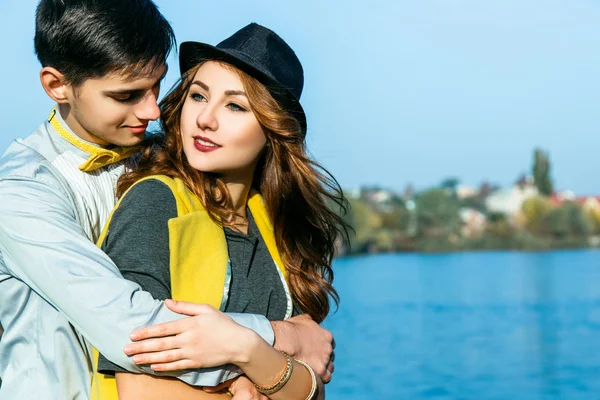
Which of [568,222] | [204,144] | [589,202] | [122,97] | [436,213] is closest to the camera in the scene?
[122,97]

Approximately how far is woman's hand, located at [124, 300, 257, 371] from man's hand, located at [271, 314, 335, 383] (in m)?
0.19

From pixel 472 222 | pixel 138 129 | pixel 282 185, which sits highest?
pixel 472 222

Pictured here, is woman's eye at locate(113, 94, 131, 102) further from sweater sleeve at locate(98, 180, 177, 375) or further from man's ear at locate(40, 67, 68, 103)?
sweater sleeve at locate(98, 180, 177, 375)

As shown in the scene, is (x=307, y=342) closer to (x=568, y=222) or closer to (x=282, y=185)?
(x=282, y=185)

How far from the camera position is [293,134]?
2518 millimetres

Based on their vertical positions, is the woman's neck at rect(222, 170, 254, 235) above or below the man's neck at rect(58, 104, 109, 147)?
below

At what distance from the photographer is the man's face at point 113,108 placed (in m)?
2.22

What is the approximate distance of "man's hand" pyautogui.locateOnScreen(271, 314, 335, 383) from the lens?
220 cm

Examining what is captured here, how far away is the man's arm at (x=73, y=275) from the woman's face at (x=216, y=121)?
459 mm

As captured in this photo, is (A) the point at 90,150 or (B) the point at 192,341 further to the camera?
(A) the point at 90,150

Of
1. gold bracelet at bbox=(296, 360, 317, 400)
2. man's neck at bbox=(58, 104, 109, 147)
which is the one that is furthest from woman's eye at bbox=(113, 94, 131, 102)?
gold bracelet at bbox=(296, 360, 317, 400)

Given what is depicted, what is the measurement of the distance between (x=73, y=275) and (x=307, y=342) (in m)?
0.67

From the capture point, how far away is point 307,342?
230 cm

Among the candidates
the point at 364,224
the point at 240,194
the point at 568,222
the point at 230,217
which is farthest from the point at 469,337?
the point at 568,222
